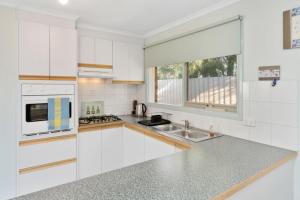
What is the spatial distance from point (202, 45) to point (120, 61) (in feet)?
4.65

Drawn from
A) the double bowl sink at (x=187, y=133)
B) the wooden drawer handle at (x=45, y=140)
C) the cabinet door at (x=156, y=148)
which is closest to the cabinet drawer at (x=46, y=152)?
the wooden drawer handle at (x=45, y=140)

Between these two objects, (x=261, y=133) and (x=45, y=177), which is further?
(x=45, y=177)

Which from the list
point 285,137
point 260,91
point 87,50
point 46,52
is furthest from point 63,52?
point 285,137

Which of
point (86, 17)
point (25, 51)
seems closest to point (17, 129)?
point (25, 51)

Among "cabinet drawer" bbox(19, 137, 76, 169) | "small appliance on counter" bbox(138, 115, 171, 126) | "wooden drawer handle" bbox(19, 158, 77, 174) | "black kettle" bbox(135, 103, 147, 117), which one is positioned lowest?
"wooden drawer handle" bbox(19, 158, 77, 174)

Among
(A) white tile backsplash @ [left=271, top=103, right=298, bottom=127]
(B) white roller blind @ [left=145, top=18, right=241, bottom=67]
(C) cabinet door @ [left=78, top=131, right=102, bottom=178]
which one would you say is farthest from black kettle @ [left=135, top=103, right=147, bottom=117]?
(A) white tile backsplash @ [left=271, top=103, right=298, bottom=127]

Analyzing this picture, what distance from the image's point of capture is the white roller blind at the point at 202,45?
1945 millimetres

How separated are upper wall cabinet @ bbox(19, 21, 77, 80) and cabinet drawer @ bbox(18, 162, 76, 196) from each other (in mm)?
1121

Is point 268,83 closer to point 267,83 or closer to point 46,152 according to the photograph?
point 267,83

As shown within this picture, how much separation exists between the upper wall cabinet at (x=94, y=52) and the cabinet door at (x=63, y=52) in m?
0.32

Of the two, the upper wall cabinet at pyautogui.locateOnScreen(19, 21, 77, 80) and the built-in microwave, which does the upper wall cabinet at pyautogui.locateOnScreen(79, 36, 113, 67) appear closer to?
the upper wall cabinet at pyautogui.locateOnScreen(19, 21, 77, 80)

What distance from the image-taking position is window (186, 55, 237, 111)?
2.15 m

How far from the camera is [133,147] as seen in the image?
263 cm

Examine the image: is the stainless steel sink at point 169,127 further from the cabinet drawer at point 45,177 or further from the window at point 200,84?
the cabinet drawer at point 45,177
